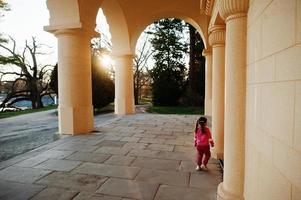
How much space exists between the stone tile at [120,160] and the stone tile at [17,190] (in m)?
1.38

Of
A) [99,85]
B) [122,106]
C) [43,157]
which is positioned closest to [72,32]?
[43,157]

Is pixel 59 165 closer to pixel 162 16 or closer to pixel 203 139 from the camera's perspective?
pixel 203 139

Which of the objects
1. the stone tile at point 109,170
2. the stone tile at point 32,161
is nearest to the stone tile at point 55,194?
the stone tile at point 109,170

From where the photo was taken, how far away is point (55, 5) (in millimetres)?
6535

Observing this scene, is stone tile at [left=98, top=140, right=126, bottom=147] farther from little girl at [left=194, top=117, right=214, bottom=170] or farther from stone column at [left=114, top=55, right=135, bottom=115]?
stone column at [left=114, top=55, right=135, bottom=115]

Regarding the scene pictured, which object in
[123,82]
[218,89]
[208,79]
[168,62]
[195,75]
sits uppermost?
[168,62]

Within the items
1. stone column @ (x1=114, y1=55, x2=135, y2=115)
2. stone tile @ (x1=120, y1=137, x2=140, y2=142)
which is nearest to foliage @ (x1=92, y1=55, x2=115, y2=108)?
stone column @ (x1=114, y1=55, x2=135, y2=115)

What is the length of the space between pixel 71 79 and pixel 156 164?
3993 mm

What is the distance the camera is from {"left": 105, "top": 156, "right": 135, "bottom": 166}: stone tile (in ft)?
14.0

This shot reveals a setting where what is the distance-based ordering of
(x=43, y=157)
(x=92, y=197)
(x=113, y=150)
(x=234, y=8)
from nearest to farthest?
(x=234, y=8), (x=92, y=197), (x=43, y=157), (x=113, y=150)

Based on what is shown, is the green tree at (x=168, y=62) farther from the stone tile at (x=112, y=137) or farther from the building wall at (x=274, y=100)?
the building wall at (x=274, y=100)

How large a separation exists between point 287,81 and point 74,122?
6.18 m

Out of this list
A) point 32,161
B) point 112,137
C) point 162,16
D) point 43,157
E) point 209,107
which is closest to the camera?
point 32,161

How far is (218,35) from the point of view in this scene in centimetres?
416
